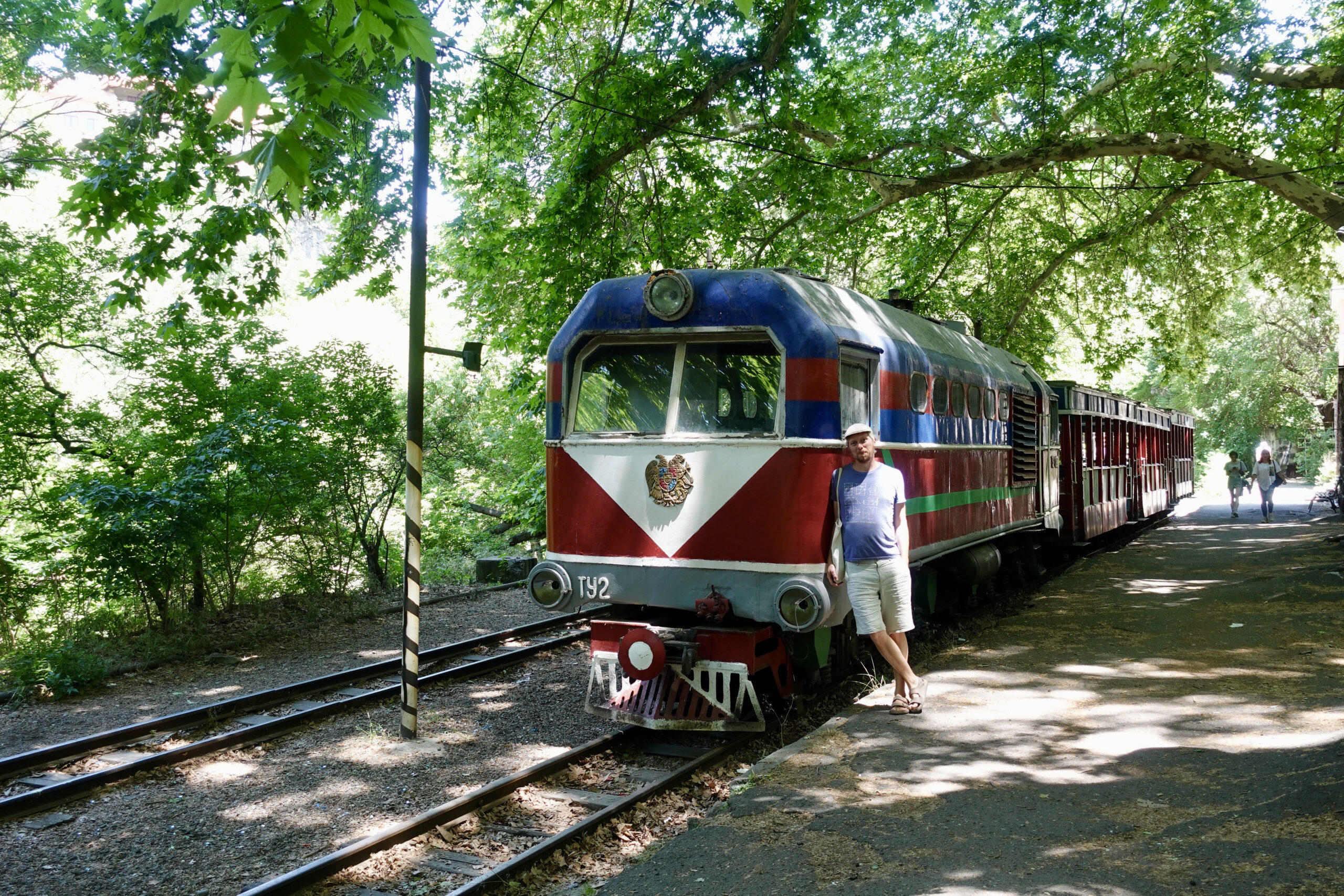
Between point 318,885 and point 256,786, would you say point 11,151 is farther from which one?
point 318,885

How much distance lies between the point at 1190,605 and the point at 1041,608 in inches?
60.7

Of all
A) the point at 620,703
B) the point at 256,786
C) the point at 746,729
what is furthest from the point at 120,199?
the point at 746,729

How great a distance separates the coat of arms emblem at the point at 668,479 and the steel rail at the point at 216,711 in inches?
58.3

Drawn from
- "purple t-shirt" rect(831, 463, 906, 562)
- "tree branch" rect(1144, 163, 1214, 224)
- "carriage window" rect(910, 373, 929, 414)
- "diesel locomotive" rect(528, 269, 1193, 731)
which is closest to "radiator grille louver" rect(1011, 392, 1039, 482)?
"carriage window" rect(910, 373, 929, 414)

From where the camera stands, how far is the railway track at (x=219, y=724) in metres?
6.03

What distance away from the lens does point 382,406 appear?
44.4 feet

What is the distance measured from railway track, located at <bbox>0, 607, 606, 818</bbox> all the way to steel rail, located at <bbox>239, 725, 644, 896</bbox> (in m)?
2.08

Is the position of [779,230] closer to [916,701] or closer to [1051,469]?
[1051,469]

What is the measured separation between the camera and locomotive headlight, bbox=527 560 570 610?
23.6 ft

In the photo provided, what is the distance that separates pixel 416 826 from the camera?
518 cm

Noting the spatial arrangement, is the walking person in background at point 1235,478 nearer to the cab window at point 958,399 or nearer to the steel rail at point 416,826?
the cab window at point 958,399

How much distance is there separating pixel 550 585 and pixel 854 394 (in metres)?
2.59

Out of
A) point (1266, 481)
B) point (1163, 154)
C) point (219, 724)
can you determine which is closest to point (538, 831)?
point (219, 724)

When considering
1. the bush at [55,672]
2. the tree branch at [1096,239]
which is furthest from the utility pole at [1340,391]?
the bush at [55,672]
